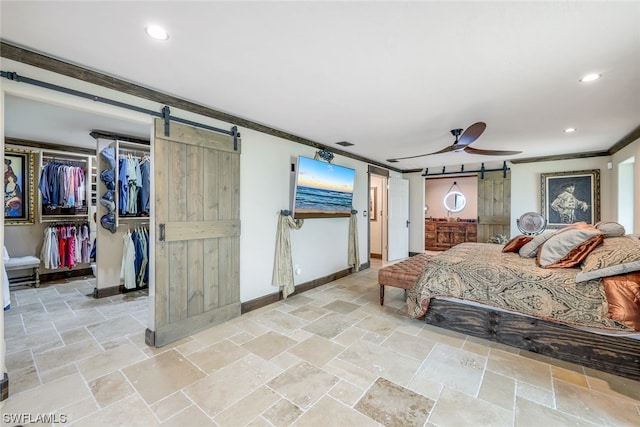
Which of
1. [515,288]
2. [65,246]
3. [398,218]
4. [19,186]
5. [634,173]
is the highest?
[634,173]

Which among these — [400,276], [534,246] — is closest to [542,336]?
[534,246]

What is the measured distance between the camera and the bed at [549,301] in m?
2.05

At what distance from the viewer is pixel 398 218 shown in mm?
6699

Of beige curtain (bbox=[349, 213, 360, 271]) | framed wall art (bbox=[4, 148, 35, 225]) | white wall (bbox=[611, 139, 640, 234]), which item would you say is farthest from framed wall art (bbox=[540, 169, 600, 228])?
framed wall art (bbox=[4, 148, 35, 225])

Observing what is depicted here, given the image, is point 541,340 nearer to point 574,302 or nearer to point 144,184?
point 574,302

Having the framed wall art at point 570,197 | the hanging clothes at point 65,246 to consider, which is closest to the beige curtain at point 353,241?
the framed wall art at point 570,197

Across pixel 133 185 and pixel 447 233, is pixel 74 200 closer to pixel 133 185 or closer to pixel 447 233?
pixel 133 185

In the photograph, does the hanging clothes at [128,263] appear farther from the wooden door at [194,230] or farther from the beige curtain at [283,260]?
the beige curtain at [283,260]

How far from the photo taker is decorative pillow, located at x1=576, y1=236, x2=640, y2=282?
2021mm

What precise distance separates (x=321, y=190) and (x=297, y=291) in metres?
1.54

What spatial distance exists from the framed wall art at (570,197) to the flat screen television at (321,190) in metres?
3.99

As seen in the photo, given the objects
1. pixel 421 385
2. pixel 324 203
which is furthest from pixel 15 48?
pixel 421 385

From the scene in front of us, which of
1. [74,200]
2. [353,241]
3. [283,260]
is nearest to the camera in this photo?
[283,260]

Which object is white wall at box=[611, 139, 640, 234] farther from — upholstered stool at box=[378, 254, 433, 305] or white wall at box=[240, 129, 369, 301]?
white wall at box=[240, 129, 369, 301]
